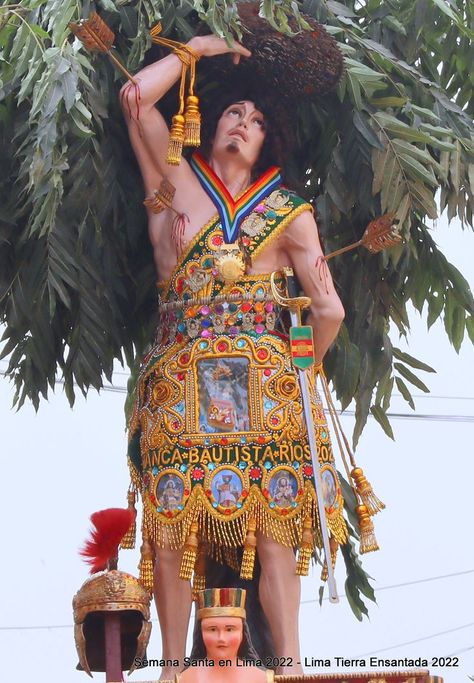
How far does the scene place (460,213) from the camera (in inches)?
217

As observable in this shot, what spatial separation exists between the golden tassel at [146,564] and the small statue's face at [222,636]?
79cm

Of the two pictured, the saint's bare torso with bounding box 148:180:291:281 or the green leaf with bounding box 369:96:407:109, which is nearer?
the saint's bare torso with bounding box 148:180:291:281

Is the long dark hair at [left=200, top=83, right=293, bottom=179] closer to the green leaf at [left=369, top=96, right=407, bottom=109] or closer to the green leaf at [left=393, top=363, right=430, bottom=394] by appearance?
the green leaf at [left=369, top=96, right=407, bottom=109]

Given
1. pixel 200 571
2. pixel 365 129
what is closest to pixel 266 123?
pixel 365 129

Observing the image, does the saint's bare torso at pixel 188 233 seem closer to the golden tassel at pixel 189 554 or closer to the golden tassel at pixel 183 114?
the golden tassel at pixel 183 114

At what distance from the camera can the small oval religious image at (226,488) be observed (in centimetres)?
489

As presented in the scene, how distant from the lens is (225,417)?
4957 mm

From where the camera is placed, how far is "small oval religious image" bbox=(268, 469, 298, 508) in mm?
4902

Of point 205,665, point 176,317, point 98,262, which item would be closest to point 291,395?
point 176,317

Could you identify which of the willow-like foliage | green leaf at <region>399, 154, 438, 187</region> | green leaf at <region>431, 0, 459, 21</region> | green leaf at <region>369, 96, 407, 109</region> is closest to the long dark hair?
the willow-like foliage

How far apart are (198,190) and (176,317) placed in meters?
0.38

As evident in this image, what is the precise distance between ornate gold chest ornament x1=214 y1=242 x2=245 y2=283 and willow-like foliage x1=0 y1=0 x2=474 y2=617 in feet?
1.26

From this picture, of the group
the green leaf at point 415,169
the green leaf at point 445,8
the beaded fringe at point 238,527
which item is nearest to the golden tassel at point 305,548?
the beaded fringe at point 238,527

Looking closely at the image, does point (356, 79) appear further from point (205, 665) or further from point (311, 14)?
point (205, 665)
